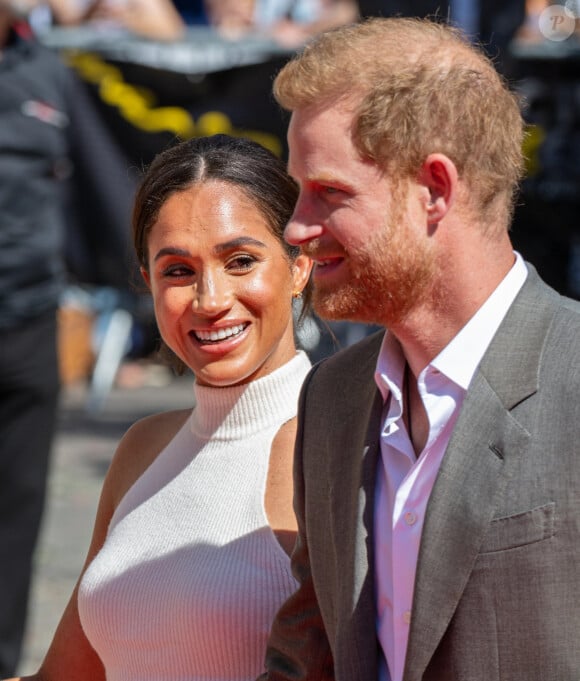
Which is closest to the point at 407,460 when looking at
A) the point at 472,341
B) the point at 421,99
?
the point at 472,341

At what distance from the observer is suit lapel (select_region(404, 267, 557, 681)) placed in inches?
79.3

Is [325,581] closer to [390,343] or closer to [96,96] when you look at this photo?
[390,343]

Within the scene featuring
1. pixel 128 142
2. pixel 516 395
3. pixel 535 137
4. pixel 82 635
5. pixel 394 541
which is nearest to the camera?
pixel 516 395

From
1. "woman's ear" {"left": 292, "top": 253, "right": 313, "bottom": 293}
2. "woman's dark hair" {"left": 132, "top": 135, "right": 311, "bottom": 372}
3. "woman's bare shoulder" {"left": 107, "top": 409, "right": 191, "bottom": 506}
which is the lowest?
"woman's bare shoulder" {"left": 107, "top": 409, "right": 191, "bottom": 506}

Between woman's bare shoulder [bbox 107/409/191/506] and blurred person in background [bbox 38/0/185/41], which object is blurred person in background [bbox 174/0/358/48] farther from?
woman's bare shoulder [bbox 107/409/191/506]

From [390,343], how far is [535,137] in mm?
4839

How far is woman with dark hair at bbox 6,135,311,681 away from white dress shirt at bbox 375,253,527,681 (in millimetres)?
509

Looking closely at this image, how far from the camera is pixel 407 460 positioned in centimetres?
224

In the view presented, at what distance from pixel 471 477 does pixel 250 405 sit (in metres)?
1.04

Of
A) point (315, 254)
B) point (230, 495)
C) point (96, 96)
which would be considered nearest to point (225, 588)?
point (230, 495)

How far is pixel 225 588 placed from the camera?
8.87 feet

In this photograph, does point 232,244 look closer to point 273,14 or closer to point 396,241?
point 396,241

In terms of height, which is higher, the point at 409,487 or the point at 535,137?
the point at 409,487

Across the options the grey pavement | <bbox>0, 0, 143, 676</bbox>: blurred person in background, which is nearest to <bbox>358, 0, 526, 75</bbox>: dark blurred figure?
<bbox>0, 0, 143, 676</bbox>: blurred person in background
